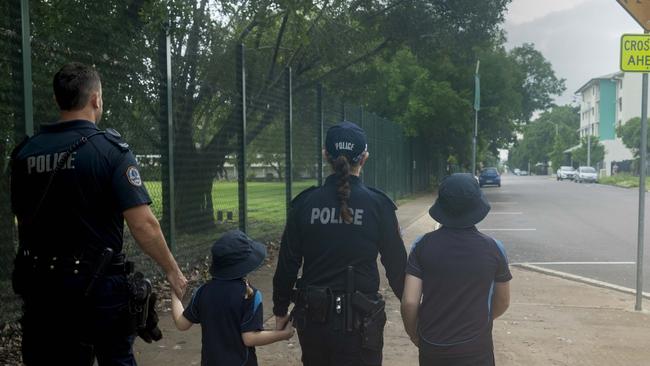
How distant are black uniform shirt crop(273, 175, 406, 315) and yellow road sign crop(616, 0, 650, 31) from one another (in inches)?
194

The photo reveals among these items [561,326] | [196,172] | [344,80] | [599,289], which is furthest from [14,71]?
[344,80]

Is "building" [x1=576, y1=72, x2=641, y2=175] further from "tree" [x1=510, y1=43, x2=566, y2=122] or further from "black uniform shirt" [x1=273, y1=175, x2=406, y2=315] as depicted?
"black uniform shirt" [x1=273, y1=175, x2=406, y2=315]

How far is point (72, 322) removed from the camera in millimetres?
2797

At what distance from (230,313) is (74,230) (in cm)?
84

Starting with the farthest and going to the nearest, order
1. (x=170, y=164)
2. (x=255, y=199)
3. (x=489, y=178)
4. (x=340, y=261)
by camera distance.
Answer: (x=489, y=178)
(x=255, y=199)
(x=170, y=164)
(x=340, y=261)

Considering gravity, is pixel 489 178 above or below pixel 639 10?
below

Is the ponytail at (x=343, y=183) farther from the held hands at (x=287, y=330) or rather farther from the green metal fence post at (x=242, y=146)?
the green metal fence post at (x=242, y=146)

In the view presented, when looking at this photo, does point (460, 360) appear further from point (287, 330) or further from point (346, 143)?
point (346, 143)

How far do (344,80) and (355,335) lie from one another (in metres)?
17.9

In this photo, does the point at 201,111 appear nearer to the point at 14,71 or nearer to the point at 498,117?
the point at 14,71

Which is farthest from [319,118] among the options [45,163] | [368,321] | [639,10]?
[45,163]

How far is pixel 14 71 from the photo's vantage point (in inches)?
172

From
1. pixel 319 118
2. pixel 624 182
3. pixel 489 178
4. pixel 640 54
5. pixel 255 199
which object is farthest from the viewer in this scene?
pixel 489 178

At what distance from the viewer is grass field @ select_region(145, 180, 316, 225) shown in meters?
6.19
